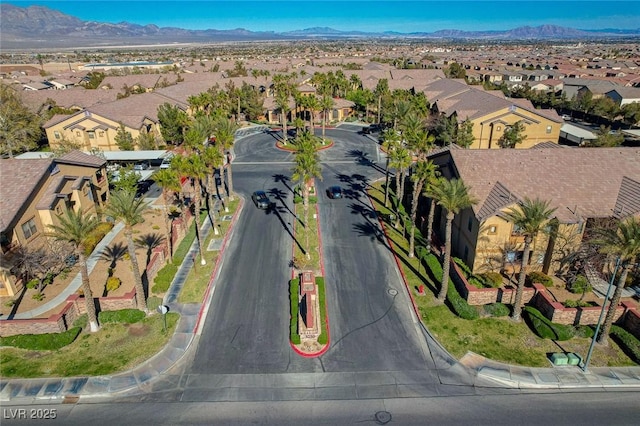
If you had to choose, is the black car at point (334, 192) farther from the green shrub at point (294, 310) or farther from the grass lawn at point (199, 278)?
the green shrub at point (294, 310)

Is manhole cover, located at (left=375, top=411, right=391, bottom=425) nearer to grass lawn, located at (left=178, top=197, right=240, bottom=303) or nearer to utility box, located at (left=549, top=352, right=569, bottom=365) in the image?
utility box, located at (left=549, top=352, right=569, bottom=365)

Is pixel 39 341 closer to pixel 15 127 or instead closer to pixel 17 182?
pixel 17 182

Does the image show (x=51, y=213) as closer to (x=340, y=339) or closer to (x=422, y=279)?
(x=340, y=339)

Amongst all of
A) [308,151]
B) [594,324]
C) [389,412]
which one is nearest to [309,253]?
[308,151]

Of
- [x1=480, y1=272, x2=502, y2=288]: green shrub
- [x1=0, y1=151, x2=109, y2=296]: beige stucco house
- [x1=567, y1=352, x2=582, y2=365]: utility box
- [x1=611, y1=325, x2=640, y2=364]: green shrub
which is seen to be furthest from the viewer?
[x1=480, y1=272, x2=502, y2=288]: green shrub

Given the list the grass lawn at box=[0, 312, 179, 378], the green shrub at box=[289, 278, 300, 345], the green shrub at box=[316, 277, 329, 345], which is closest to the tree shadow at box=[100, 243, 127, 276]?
the grass lawn at box=[0, 312, 179, 378]

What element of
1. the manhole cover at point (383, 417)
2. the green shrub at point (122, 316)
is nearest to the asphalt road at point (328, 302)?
the manhole cover at point (383, 417)
